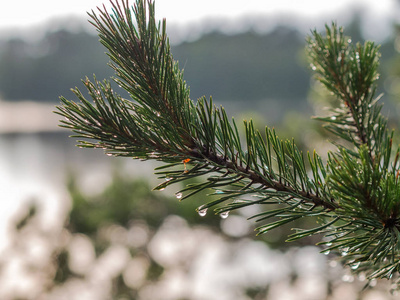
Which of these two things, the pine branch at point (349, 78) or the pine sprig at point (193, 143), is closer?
the pine sprig at point (193, 143)

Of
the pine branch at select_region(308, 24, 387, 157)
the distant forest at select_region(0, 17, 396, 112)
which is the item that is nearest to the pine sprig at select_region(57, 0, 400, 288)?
the pine branch at select_region(308, 24, 387, 157)

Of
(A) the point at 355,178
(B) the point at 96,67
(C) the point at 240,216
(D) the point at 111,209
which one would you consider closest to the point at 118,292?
(D) the point at 111,209

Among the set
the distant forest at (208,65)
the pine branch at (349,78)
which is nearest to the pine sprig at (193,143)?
the pine branch at (349,78)

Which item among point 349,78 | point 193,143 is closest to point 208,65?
point 349,78

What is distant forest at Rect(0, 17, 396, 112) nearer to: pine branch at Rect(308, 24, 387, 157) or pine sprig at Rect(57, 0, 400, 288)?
pine branch at Rect(308, 24, 387, 157)

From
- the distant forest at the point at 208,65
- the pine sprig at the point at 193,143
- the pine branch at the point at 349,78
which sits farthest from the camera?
the distant forest at the point at 208,65

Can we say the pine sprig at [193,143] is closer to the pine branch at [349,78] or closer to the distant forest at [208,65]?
the pine branch at [349,78]

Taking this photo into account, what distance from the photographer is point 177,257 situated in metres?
2.04

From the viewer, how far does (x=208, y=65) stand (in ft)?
45.0

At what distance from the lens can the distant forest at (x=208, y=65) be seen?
1365cm

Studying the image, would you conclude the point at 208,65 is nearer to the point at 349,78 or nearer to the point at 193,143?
the point at 349,78

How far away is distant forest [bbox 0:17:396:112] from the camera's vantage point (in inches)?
537

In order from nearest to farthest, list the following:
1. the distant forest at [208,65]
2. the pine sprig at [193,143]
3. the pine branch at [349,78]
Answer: the pine sprig at [193,143] → the pine branch at [349,78] → the distant forest at [208,65]

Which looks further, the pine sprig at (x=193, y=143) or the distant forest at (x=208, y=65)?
the distant forest at (x=208, y=65)
